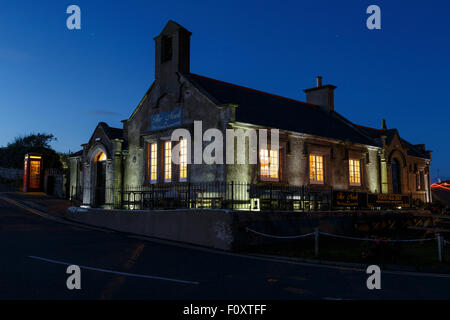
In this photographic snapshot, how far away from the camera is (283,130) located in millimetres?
19875

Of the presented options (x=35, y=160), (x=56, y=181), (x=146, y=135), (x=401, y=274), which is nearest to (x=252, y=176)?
(x=146, y=135)

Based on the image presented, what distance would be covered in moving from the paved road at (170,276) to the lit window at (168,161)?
21.1ft

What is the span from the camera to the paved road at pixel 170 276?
7402 mm

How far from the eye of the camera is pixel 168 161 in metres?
20.5

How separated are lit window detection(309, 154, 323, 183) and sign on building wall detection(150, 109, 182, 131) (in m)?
7.70

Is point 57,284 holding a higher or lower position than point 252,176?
lower

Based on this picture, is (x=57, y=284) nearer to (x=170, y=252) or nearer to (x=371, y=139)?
(x=170, y=252)

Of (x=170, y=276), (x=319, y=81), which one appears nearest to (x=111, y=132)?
(x=319, y=81)

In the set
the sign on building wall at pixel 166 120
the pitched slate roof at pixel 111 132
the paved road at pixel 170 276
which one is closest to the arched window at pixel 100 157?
the pitched slate roof at pixel 111 132

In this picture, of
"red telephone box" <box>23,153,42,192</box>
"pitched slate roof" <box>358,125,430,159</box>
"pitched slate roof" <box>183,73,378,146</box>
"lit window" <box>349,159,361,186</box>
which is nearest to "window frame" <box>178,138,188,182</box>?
"pitched slate roof" <box>183,73,378,146</box>

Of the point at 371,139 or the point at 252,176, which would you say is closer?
the point at 252,176

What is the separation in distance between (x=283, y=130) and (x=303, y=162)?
8.10 ft

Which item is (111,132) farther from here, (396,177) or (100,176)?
(396,177)

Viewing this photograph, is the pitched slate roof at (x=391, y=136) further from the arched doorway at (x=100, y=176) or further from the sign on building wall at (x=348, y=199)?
the arched doorway at (x=100, y=176)
